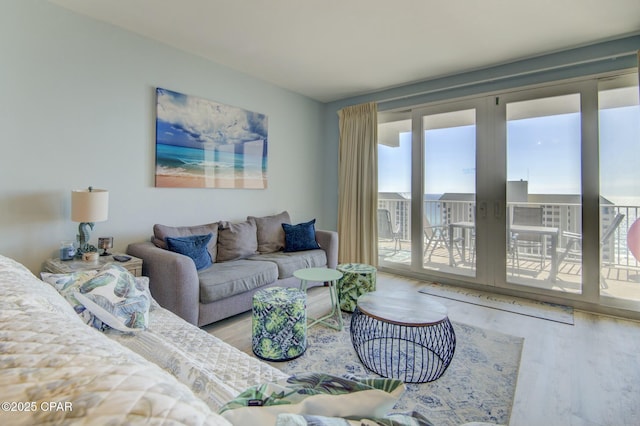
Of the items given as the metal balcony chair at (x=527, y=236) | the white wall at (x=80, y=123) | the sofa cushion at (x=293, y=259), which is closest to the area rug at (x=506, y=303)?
the metal balcony chair at (x=527, y=236)

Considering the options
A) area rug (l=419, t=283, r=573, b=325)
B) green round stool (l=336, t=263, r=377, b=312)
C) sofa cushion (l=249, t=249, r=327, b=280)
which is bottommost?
area rug (l=419, t=283, r=573, b=325)

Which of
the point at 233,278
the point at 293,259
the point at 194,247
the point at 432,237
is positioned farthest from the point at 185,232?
the point at 432,237

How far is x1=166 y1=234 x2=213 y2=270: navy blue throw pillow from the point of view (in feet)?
9.09

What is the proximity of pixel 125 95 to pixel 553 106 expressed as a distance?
439 centimetres

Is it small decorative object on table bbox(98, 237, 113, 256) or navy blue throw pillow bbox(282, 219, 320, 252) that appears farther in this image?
navy blue throw pillow bbox(282, 219, 320, 252)

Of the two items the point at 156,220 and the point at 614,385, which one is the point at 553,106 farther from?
the point at 156,220

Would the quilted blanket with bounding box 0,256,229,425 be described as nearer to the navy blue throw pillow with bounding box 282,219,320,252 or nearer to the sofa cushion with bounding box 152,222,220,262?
the sofa cushion with bounding box 152,222,220,262

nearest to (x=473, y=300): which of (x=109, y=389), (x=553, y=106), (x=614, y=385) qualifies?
(x=614, y=385)

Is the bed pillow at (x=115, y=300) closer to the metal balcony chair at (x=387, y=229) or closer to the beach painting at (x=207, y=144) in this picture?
the beach painting at (x=207, y=144)

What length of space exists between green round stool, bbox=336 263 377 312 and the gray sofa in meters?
0.61

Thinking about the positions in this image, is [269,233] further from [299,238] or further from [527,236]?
[527,236]

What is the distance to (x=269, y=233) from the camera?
3861 millimetres

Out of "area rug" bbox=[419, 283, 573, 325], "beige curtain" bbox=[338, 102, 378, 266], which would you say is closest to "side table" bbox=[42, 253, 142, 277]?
"beige curtain" bbox=[338, 102, 378, 266]

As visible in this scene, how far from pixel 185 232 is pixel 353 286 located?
5.72 feet
